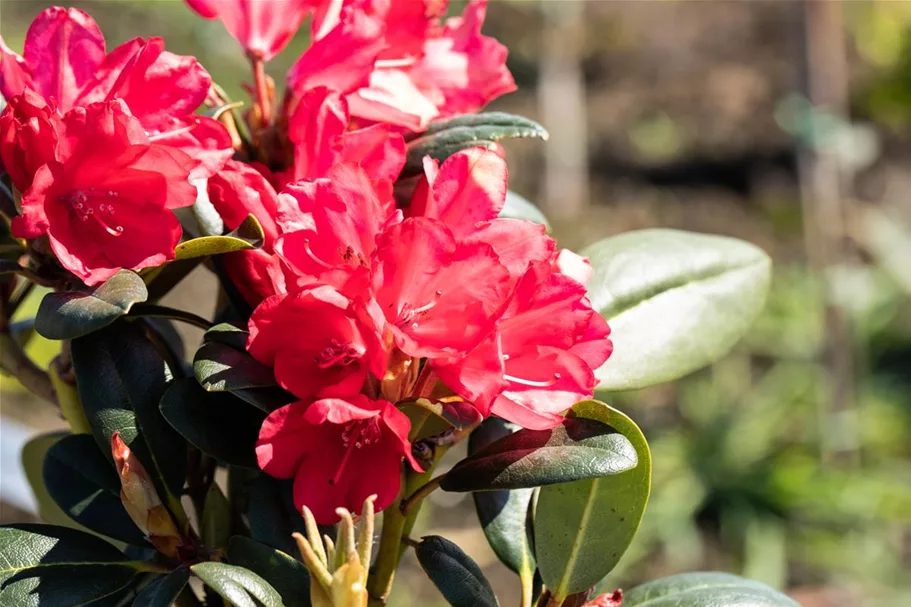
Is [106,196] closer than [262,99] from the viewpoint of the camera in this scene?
Yes

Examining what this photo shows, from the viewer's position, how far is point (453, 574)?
0.69 m

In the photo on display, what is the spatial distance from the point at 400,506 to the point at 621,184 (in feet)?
12.1

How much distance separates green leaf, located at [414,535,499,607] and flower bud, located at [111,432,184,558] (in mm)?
159

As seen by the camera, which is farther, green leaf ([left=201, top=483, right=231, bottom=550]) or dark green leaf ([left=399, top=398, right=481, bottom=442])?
green leaf ([left=201, top=483, right=231, bottom=550])

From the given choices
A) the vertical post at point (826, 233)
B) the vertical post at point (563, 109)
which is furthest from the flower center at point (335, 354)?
the vertical post at point (563, 109)

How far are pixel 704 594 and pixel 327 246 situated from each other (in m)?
0.38

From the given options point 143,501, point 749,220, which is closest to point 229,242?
point 143,501

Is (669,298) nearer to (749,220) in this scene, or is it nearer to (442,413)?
(442,413)

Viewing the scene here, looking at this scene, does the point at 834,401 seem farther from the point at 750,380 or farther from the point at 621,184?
the point at 621,184

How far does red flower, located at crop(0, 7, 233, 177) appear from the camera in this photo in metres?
0.64

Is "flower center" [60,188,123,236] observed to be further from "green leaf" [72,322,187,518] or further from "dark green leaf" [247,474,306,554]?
"dark green leaf" [247,474,306,554]

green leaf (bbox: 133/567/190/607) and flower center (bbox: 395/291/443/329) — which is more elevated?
flower center (bbox: 395/291/443/329)

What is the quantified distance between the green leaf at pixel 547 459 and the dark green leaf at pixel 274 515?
0.34 ft

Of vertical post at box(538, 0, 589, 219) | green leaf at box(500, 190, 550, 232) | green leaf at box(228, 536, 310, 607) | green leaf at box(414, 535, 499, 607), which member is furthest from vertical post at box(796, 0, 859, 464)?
green leaf at box(228, 536, 310, 607)
